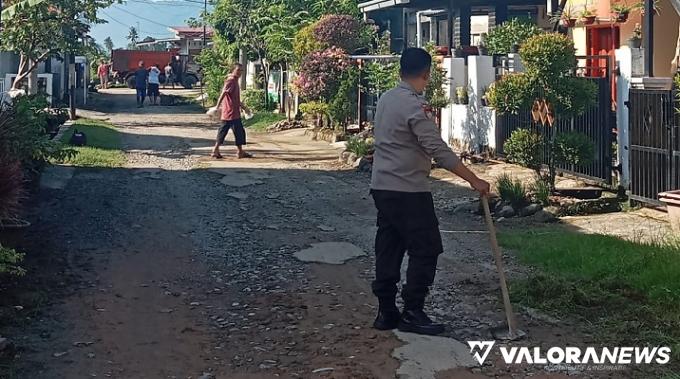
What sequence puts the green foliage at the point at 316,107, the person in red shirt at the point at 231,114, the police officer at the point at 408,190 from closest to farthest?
1. the police officer at the point at 408,190
2. the person in red shirt at the point at 231,114
3. the green foliage at the point at 316,107

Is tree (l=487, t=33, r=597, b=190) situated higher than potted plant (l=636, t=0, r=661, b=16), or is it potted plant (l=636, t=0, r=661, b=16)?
potted plant (l=636, t=0, r=661, b=16)

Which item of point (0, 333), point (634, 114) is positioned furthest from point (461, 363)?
point (634, 114)

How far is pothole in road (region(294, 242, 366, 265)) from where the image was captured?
9062 mm

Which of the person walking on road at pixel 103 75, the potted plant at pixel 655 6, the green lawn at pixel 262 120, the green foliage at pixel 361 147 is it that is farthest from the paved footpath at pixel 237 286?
the person walking on road at pixel 103 75

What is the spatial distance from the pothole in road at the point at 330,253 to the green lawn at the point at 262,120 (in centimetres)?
1543

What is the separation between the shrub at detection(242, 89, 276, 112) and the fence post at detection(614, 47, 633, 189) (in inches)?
727

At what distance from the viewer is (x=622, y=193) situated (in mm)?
11984

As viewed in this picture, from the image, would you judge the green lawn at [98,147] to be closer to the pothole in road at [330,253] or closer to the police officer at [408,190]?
the pothole in road at [330,253]

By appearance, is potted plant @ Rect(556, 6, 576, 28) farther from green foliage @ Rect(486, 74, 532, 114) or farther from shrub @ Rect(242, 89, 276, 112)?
shrub @ Rect(242, 89, 276, 112)

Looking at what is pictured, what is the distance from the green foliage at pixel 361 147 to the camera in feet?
53.8

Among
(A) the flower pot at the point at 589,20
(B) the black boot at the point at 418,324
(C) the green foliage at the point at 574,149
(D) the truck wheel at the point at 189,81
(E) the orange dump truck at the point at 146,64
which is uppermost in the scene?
(E) the orange dump truck at the point at 146,64

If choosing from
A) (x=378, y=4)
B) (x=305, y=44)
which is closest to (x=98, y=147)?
(x=305, y=44)

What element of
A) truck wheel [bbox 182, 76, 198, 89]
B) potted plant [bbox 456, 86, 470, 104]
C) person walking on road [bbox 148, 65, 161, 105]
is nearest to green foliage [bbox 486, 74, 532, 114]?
potted plant [bbox 456, 86, 470, 104]

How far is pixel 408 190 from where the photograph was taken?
646 centimetres
